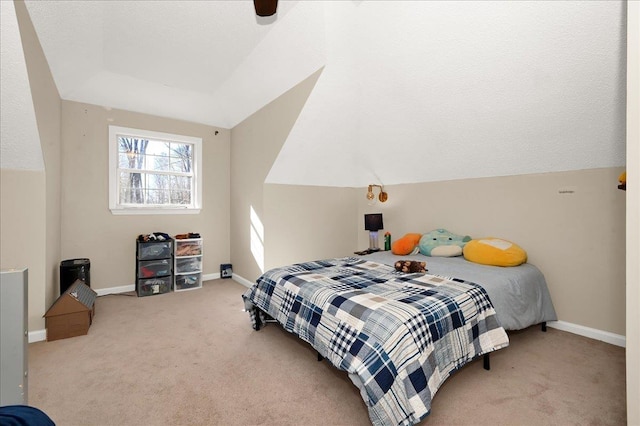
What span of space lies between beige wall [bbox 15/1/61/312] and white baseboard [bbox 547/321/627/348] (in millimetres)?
4768

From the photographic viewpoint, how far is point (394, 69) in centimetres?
279

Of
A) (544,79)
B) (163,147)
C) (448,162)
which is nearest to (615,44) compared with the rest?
(544,79)

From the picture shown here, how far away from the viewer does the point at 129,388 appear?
1.91 metres

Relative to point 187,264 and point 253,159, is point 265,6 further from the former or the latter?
point 187,264

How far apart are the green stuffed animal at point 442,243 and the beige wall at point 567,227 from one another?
175 millimetres

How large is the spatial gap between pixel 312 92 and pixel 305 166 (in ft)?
3.55

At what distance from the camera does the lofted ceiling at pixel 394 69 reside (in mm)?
2084

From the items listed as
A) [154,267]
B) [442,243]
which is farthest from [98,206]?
[442,243]

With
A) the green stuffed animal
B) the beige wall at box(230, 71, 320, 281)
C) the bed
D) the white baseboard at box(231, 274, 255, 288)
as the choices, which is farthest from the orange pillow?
the white baseboard at box(231, 274, 255, 288)

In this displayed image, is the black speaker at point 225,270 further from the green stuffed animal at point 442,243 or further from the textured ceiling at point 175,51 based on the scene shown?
the green stuffed animal at point 442,243

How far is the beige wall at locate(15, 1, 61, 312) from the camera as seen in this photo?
2.15 metres

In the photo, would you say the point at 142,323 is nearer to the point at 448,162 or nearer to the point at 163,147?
the point at 163,147

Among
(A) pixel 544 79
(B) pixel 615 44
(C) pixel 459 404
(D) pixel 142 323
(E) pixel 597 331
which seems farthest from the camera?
(D) pixel 142 323

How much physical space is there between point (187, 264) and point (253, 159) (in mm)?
1768
